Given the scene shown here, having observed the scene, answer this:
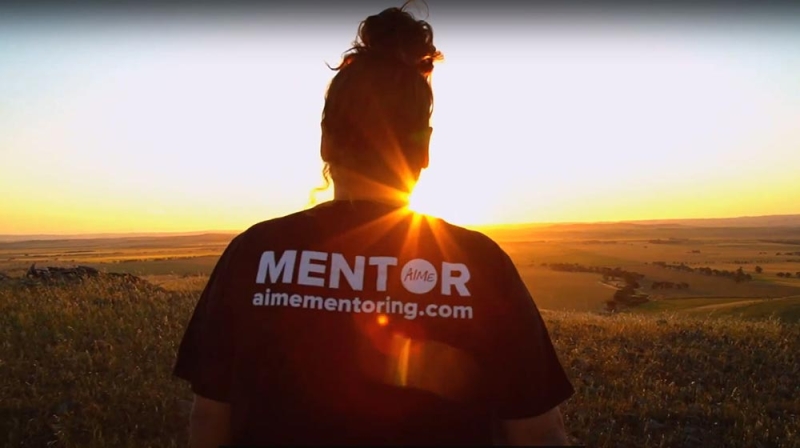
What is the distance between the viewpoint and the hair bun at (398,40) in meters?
2.04

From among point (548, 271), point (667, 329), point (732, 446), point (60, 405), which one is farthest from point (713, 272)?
point (60, 405)

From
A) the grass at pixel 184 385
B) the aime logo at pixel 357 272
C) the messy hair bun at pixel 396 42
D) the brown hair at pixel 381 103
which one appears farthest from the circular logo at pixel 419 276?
the grass at pixel 184 385

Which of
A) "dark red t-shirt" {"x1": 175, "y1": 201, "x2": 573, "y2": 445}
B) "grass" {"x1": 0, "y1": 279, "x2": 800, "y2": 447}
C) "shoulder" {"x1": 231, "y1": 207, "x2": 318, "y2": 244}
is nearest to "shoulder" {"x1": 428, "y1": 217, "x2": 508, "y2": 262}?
"dark red t-shirt" {"x1": 175, "y1": 201, "x2": 573, "y2": 445}

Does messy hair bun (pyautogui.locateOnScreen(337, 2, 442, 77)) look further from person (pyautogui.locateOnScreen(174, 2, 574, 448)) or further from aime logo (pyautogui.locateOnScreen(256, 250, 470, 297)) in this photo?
aime logo (pyautogui.locateOnScreen(256, 250, 470, 297))

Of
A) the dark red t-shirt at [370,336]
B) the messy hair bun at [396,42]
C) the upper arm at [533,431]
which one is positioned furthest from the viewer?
the messy hair bun at [396,42]

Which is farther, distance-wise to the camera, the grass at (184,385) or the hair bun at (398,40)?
the grass at (184,385)

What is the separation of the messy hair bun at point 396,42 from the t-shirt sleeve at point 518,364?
785mm

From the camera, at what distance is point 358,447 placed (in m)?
1.79

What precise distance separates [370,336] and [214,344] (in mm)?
531

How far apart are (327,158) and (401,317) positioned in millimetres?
643

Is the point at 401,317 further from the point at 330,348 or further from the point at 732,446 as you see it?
the point at 732,446

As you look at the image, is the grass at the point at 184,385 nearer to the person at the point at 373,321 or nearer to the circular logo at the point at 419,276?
the person at the point at 373,321

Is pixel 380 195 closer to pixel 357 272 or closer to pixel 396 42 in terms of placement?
pixel 357 272

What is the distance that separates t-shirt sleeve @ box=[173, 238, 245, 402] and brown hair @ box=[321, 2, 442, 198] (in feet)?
1.74
